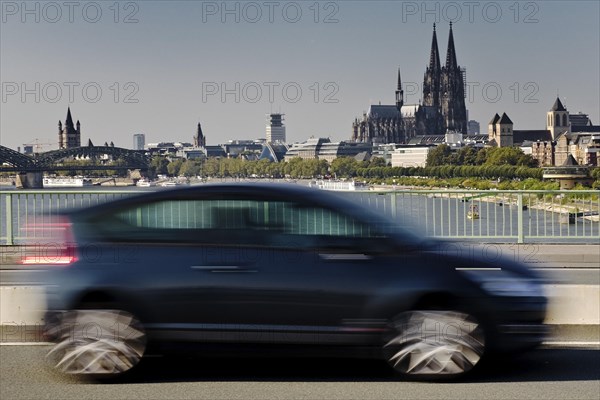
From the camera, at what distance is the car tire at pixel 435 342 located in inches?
251

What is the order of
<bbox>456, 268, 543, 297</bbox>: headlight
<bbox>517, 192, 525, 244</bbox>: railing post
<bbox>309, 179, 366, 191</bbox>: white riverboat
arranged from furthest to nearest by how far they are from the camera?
<bbox>309, 179, 366, 191</bbox>: white riverboat → <bbox>517, 192, 525, 244</bbox>: railing post → <bbox>456, 268, 543, 297</bbox>: headlight

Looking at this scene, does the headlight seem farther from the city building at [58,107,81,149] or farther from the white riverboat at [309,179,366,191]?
the city building at [58,107,81,149]

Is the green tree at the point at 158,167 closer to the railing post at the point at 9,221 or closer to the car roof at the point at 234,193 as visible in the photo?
the railing post at the point at 9,221

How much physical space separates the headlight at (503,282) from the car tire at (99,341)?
220cm

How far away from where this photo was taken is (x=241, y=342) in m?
6.47

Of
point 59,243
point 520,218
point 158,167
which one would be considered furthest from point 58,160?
point 59,243

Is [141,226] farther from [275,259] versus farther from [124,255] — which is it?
[275,259]

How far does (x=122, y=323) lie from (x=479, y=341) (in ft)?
7.67

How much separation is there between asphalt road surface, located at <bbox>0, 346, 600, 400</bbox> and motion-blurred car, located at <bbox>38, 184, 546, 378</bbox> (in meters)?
0.18

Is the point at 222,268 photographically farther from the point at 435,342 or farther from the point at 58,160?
the point at 58,160

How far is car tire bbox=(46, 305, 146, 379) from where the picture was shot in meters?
6.44

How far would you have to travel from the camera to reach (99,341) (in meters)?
6.45

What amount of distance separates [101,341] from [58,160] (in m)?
70.6

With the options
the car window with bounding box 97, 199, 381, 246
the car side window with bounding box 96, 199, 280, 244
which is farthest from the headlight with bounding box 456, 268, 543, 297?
the car side window with bounding box 96, 199, 280, 244
